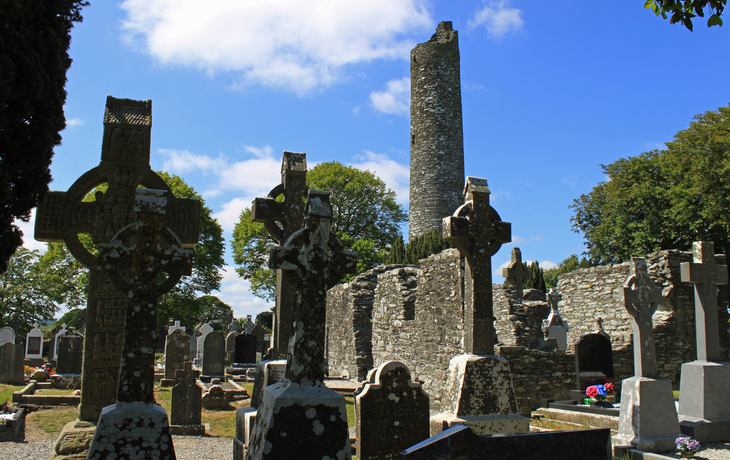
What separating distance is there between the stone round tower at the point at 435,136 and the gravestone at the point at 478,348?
74.8ft

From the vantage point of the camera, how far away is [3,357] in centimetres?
1292

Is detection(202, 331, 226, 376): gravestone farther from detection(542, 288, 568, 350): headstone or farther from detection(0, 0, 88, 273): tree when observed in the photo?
detection(542, 288, 568, 350): headstone

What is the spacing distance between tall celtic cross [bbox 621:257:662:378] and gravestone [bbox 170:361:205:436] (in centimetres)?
647

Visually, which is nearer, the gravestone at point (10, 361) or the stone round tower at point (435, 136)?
the gravestone at point (10, 361)

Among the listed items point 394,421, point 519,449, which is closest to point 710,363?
point 394,421

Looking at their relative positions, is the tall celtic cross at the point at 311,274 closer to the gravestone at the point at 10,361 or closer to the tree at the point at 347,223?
the gravestone at the point at 10,361

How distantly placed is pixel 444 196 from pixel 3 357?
21471mm

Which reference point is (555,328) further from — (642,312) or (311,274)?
(311,274)

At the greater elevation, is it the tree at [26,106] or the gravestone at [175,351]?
the tree at [26,106]

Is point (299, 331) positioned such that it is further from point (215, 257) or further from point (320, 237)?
point (215, 257)

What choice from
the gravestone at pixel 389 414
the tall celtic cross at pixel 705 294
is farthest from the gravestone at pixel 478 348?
the tall celtic cross at pixel 705 294

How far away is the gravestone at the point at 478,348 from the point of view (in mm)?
4922

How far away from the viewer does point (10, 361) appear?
1294 centimetres

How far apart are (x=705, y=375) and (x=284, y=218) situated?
6272 mm
